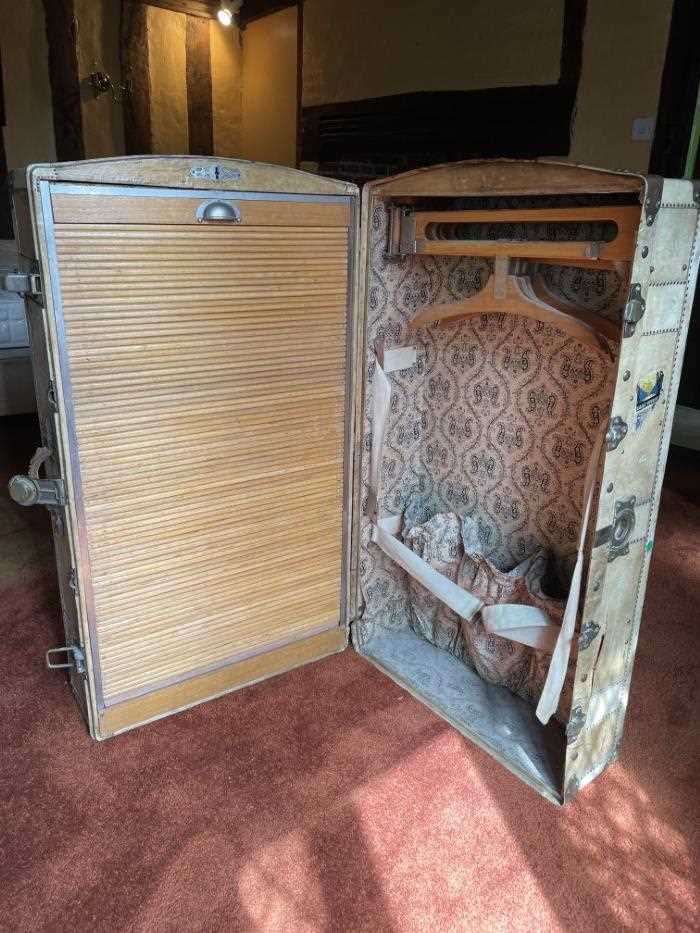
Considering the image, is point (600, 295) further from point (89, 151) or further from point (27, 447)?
point (89, 151)

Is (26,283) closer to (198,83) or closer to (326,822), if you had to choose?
(326,822)

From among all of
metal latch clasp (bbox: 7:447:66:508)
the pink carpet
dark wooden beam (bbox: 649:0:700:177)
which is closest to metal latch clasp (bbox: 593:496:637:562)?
the pink carpet

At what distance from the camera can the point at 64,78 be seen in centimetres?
578

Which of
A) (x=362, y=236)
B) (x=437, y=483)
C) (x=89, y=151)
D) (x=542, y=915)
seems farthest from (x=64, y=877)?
(x=89, y=151)

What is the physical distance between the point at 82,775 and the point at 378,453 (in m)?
1.21

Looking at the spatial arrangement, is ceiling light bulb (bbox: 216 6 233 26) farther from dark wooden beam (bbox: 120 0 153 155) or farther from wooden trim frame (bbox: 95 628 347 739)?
wooden trim frame (bbox: 95 628 347 739)

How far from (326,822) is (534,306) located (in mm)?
1352

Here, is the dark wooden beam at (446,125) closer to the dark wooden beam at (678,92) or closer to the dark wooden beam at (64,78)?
the dark wooden beam at (678,92)

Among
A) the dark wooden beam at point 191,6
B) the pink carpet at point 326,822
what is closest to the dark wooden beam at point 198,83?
the dark wooden beam at point 191,6

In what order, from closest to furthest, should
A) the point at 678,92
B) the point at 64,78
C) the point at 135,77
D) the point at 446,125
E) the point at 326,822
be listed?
1. the point at 326,822
2. the point at 678,92
3. the point at 446,125
4. the point at 64,78
5. the point at 135,77

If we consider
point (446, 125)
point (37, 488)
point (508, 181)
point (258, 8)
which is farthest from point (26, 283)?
point (258, 8)

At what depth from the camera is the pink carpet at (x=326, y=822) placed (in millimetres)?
1518

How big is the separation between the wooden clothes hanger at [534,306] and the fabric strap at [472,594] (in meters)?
0.25

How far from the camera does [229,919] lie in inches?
58.7
